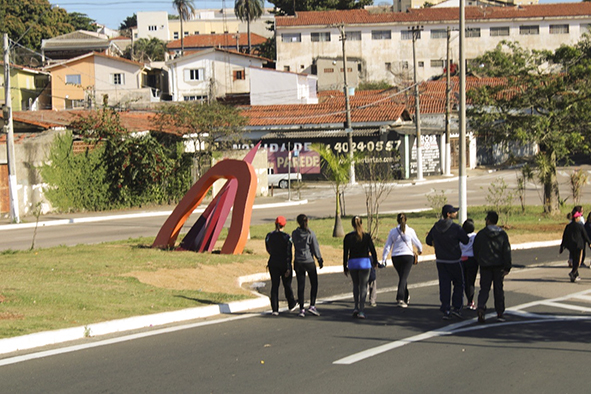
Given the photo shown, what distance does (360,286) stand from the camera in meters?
A: 11.3

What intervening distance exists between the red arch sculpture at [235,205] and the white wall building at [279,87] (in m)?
42.5

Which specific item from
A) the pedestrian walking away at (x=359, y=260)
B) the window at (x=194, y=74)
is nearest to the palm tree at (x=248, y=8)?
the window at (x=194, y=74)

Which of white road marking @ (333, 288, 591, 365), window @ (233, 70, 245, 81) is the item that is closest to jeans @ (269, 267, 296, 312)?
white road marking @ (333, 288, 591, 365)

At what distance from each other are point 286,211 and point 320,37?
49416 mm

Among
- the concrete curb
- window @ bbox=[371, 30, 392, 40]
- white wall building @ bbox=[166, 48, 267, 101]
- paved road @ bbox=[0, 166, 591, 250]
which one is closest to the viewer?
paved road @ bbox=[0, 166, 591, 250]

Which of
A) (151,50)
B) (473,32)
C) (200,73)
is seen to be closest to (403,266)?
(200,73)

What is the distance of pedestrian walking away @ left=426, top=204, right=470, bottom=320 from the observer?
433 inches

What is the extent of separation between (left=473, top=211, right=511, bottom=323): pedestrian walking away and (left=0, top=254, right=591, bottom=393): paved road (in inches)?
18.8

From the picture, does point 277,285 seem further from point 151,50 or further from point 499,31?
point 151,50

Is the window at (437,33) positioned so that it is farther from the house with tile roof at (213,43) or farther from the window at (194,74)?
the house with tile roof at (213,43)

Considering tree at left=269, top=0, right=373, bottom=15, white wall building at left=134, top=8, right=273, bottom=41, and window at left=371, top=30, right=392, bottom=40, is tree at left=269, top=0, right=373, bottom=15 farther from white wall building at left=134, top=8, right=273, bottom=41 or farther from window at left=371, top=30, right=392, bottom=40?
white wall building at left=134, top=8, right=273, bottom=41

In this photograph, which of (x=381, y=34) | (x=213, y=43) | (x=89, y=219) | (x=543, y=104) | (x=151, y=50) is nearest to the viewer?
(x=543, y=104)

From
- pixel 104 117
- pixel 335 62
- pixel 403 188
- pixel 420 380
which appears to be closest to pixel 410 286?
pixel 420 380

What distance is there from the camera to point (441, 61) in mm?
79875
